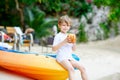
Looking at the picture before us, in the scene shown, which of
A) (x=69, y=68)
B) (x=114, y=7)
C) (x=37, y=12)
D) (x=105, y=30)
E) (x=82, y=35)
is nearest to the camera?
(x=69, y=68)

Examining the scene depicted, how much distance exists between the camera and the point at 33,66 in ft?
22.7

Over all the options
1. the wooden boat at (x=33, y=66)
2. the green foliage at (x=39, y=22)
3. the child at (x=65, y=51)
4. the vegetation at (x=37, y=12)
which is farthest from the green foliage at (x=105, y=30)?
the child at (x=65, y=51)

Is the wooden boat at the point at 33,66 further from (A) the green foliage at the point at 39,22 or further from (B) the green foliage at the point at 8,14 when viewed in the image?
(B) the green foliage at the point at 8,14

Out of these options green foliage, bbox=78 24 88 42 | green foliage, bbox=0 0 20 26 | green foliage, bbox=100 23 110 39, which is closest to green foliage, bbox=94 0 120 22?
green foliage, bbox=78 24 88 42

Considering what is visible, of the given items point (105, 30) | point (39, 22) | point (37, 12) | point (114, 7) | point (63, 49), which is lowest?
point (105, 30)

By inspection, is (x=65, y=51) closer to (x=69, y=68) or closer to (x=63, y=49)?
(x=63, y=49)

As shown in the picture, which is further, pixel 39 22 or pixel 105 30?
pixel 105 30

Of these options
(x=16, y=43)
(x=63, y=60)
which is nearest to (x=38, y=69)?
(x=63, y=60)

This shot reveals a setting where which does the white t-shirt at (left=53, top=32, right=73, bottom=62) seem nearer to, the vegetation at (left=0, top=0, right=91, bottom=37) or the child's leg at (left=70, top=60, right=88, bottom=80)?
the child's leg at (left=70, top=60, right=88, bottom=80)

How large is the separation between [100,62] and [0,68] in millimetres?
5842

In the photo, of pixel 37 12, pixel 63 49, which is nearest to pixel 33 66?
pixel 63 49

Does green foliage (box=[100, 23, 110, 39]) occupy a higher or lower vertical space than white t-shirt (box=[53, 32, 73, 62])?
lower

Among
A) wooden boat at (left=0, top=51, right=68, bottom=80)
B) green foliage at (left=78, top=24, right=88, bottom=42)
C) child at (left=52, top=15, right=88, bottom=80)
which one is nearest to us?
child at (left=52, top=15, right=88, bottom=80)

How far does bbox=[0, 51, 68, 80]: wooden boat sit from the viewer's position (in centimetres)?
689
